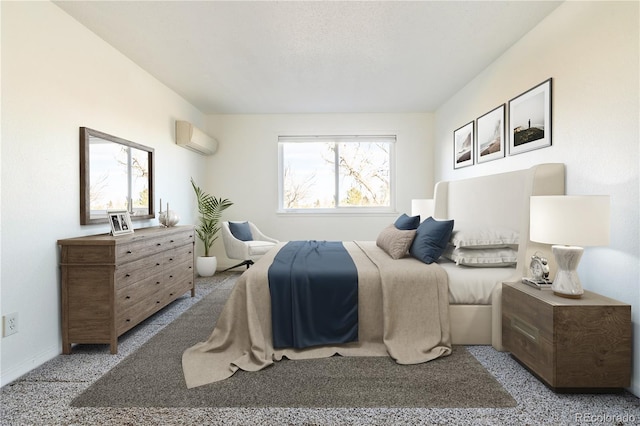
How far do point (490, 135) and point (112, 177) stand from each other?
12.6 ft

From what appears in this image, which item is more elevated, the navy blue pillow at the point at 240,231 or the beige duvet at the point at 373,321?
the navy blue pillow at the point at 240,231

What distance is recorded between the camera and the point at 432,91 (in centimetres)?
420

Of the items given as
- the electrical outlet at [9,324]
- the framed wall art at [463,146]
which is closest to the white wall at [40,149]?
the electrical outlet at [9,324]

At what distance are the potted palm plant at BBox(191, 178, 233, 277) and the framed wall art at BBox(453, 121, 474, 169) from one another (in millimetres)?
3469

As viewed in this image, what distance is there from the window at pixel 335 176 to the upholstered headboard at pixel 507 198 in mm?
1582

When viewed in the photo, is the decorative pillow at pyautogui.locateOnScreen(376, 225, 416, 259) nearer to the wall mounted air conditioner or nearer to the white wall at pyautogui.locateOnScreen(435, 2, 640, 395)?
the white wall at pyautogui.locateOnScreen(435, 2, 640, 395)

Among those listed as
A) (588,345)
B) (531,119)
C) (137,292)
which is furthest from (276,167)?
(588,345)

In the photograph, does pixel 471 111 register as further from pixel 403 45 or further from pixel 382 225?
pixel 382 225

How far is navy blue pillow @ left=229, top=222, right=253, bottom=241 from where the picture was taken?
4723 millimetres

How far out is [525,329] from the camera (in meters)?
2.00

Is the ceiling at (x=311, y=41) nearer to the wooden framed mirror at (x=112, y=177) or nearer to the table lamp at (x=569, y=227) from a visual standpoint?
the wooden framed mirror at (x=112, y=177)

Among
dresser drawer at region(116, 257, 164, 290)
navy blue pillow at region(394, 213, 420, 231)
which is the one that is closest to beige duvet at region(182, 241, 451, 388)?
dresser drawer at region(116, 257, 164, 290)

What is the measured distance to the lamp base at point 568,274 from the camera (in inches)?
72.7

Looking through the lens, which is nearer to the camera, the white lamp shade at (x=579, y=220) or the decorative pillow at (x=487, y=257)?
the white lamp shade at (x=579, y=220)
